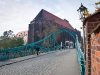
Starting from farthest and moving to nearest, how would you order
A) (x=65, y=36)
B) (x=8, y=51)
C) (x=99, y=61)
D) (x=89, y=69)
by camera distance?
(x=65, y=36), (x=8, y=51), (x=89, y=69), (x=99, y=61)

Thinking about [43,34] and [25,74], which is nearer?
[25,74]

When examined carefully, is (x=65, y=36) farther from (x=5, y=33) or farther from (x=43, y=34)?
A: (x=5, y=33)

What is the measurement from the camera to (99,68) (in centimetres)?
158

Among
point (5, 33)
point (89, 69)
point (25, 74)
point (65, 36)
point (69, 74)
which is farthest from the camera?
point (5, 33)

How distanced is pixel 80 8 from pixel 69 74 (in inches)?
154

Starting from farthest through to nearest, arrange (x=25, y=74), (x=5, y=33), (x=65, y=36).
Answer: (x=5, y=33) < (x=65, y=36) < (x=25, y=74)

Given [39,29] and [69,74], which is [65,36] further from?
[69,74]

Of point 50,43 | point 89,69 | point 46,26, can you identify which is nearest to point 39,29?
point 46,26

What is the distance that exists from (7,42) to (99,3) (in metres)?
40.0

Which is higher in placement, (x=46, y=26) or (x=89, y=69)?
(x=46, y=26)

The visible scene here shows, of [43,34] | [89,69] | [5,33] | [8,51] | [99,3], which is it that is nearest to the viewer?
[89,69]

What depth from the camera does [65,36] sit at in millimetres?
62938

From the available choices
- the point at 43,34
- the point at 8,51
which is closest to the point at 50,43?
the point at 43,34

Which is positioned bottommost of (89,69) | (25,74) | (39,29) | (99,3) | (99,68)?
(25,74)
